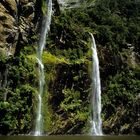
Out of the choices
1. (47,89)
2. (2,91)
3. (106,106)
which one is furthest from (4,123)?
(106,106)

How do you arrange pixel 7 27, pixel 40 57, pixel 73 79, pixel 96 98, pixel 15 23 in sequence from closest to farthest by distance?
pixel 7 27
pixel 15 23
pixel 40 57
pixel 73 79
pixel 96 98

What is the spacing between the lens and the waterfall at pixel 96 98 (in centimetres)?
5207

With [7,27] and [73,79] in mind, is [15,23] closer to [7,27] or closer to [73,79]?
[7,27]

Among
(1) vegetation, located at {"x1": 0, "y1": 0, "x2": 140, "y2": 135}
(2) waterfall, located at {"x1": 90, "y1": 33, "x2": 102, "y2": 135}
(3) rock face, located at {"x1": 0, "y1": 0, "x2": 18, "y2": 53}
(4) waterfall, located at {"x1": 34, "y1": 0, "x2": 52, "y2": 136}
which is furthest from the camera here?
(2) waterfall, located at {"x1": 90, "y1": 33, "x2": 102, "y2": 135}

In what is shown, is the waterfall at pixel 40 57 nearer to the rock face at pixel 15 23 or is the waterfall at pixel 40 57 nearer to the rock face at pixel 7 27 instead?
the rock face at pixel 15 23

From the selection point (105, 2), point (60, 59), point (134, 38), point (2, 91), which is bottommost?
point (2, 91)

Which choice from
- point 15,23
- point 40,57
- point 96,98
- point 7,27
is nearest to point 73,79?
point 96,98

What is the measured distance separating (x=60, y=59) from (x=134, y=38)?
1891cm

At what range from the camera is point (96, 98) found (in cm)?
5425

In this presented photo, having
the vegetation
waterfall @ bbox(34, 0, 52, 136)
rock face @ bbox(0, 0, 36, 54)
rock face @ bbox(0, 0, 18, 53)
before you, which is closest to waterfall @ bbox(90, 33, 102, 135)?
the vegetation

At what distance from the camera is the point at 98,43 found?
60.7 m

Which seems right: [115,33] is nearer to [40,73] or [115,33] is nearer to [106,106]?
[106,106]

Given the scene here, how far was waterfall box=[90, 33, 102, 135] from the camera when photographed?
52.1 meters

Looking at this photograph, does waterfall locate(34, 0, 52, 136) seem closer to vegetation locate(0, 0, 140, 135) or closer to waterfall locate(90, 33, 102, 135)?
vegetation locate(0, 0, 140, 135)
